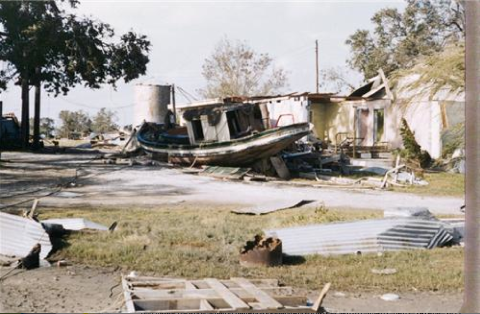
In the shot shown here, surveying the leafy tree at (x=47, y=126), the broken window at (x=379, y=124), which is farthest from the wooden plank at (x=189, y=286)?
the leafy tree at (x=47, y=126)

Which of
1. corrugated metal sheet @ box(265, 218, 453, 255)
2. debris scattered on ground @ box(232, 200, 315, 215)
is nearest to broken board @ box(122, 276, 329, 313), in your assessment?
corrugated metal sheet @ box(265, 218, 453, 255)

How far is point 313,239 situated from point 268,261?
1.16m

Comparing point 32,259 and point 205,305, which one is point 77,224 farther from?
point 205,305

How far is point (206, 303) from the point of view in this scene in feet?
17.3

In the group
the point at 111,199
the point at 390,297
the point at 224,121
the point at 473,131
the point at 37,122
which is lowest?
the point at 390,297

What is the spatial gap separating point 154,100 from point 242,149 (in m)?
19.7

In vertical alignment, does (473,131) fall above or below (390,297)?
above

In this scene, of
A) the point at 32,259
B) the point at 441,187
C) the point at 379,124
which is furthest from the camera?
the point at 379,124

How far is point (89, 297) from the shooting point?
246 inches

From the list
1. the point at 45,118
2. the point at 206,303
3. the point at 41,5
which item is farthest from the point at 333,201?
the point at 45,118

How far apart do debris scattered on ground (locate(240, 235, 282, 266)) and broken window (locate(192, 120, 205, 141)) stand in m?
16.6

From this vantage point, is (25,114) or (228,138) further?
(25,114)

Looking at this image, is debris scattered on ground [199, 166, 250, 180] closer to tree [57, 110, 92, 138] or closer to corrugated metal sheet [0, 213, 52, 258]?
corrugated metal sheet [0, 213, 52, 258]

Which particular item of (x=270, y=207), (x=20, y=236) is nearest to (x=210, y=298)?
(x=20, y=236)
